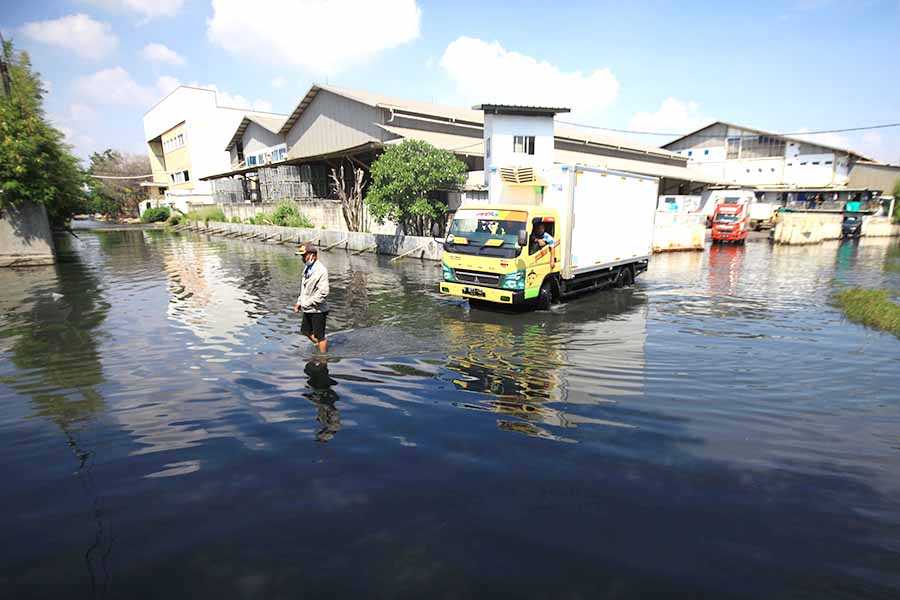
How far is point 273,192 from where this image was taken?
131ft

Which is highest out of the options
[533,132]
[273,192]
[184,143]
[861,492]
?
[184,143]

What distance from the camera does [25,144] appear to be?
1767 cm

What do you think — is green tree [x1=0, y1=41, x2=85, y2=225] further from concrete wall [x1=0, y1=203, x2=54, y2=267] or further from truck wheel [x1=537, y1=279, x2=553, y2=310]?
truck wheel [x1=537, y1=279, x2=553, y2=310]

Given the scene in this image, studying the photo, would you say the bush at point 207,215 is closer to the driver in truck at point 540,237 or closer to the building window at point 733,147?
the driver in truck at point 540,237

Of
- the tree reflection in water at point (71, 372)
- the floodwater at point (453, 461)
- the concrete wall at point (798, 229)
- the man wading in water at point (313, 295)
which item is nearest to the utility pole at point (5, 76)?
the tree reflection in water at point (71, 372)

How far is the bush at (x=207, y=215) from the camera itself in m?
42.2

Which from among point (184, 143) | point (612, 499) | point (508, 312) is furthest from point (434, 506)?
point (184, 143)

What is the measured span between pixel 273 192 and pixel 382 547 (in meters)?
41.2

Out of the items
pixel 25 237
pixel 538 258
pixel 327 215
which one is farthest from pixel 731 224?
pixel 25 237

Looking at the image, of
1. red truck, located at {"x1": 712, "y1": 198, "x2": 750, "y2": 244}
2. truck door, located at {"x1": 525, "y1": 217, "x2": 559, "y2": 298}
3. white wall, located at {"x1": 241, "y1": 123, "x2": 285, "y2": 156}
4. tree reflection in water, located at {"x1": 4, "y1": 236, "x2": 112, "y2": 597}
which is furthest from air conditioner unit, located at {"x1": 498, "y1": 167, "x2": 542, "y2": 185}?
white wall, located at {"x1": 241, "y1": 123, "x2": 285, "y2": 156}

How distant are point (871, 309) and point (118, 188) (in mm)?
92181

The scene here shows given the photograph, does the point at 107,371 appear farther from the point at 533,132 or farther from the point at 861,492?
the point at 533,132

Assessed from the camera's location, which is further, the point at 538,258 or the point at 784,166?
the point at 784,166

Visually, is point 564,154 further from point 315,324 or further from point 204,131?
point 204,131
